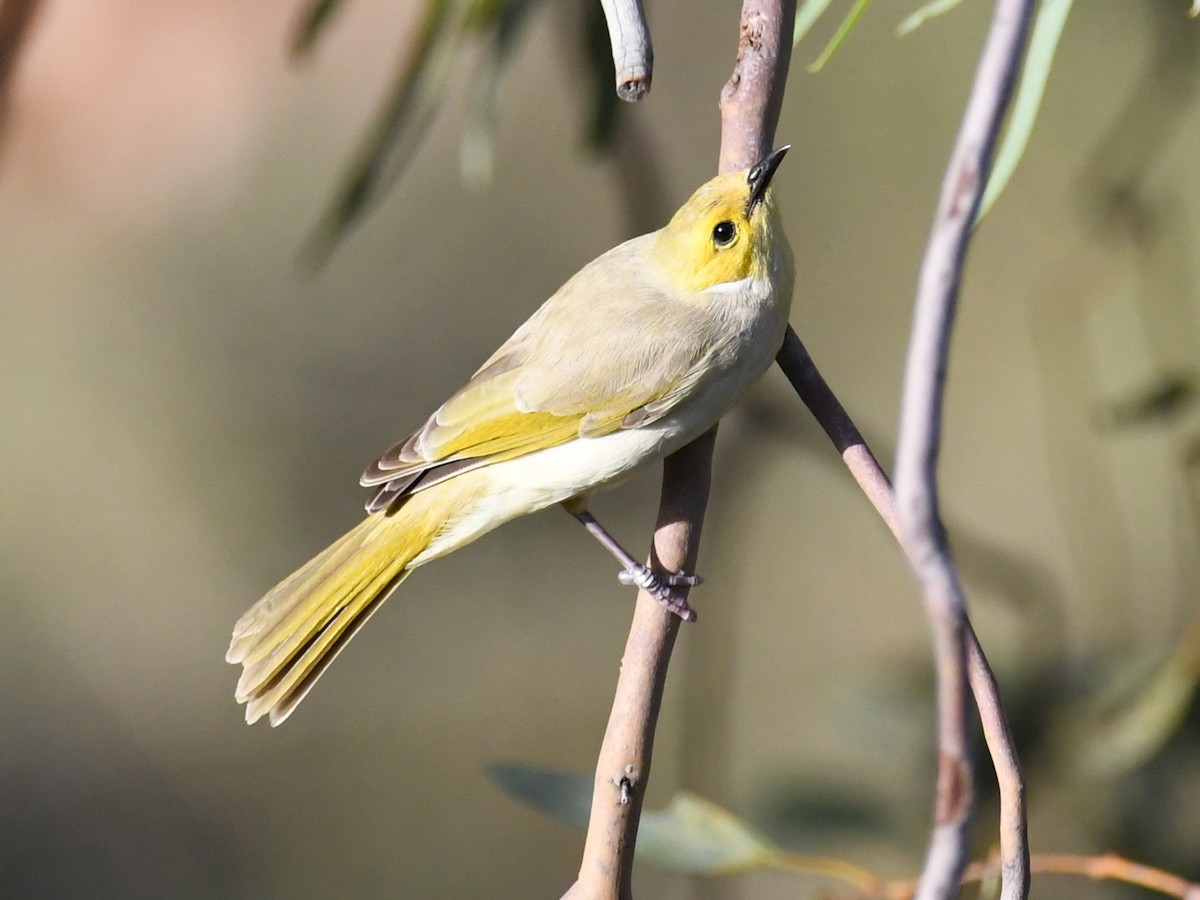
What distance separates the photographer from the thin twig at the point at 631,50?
99 centimetres

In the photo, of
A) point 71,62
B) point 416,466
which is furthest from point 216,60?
point 416,466

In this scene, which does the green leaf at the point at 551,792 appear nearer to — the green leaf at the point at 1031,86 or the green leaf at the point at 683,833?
the green leaf at the point at 683,833

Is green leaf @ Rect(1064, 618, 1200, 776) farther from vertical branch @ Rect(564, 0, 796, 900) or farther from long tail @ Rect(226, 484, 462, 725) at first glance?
long tail @ Rect(226, 484, 462, 725)

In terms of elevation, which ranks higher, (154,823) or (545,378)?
(545,378)

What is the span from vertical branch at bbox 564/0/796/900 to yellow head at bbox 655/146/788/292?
0.14 feet

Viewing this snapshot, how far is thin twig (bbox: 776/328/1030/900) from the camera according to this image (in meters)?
0.91

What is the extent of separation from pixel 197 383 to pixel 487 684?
1.15 metres

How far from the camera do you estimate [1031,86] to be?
1.10 metres

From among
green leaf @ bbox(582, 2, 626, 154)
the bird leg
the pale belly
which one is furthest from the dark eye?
the bird leg

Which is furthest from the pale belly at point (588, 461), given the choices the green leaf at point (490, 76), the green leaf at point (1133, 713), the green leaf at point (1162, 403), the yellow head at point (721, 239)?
the green leaf at point (1133, 713)

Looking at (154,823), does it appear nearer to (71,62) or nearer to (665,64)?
(71,62)

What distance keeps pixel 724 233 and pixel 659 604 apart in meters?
→ 0.51

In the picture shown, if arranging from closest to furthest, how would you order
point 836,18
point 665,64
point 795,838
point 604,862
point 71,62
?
point 604,862, point 795,838, point 836,18, point 665,64, point 71,62

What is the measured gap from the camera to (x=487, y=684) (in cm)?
350
